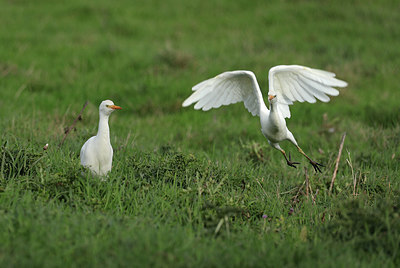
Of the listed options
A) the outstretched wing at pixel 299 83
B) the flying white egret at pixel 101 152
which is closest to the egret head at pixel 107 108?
the flying white egret at pixel 101 152

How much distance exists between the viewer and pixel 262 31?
495 inches

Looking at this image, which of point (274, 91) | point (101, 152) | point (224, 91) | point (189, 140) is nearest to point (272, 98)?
point (274, 91)

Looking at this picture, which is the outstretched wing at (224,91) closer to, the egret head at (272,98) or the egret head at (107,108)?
the egret head at (272,98)

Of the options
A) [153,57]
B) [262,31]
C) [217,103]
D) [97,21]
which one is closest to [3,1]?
[97,21]

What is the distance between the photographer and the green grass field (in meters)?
3.47

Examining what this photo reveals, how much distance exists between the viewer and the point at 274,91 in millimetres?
5316

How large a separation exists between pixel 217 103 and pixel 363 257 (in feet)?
8.32

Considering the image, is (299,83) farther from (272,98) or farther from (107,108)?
(107,108)

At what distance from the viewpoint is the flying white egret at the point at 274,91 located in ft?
15.6

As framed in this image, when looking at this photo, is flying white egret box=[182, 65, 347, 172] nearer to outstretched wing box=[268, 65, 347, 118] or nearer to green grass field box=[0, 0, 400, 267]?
outstretched wing box=[268, 65, 347, 118]

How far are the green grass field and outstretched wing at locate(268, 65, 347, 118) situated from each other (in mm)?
789

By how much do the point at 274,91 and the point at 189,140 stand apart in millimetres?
1926

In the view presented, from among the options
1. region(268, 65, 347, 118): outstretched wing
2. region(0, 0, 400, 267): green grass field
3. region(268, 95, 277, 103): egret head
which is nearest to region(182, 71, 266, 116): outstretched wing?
region(268, 65, 347, 118): outstretched wing

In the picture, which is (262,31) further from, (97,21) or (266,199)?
(266,199)
